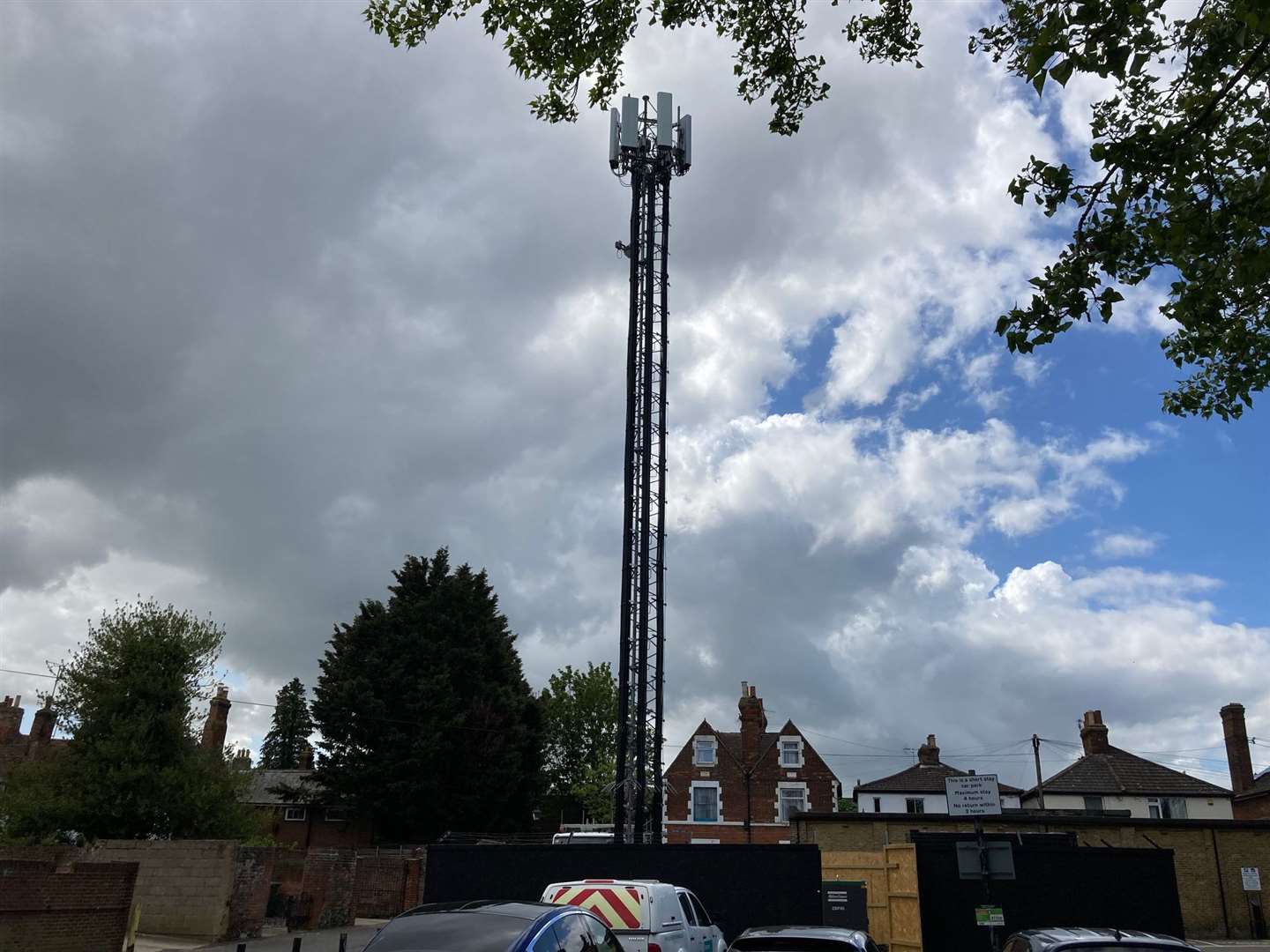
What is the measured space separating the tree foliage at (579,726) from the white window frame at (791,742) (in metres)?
18.6

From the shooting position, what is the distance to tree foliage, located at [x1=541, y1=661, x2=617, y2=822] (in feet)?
235

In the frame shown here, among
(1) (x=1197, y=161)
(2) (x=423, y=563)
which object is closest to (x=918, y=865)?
(1) (x=1197, y=161)

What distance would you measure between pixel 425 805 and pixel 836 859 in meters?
25.6

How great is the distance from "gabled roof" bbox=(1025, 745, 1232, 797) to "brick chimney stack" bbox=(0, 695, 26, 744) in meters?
61.6

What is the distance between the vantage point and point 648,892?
12117 mm

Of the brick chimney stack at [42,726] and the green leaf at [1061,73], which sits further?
the brick chimney stack at [42,726]

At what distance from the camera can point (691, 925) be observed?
13.2 meters

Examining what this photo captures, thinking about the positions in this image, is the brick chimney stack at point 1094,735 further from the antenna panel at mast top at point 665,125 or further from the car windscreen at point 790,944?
the car windscreen at point 790,944

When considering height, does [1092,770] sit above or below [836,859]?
above

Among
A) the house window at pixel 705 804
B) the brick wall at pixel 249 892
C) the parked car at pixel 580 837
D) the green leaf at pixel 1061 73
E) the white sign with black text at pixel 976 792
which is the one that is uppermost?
the green leaf at pixel 1061 73

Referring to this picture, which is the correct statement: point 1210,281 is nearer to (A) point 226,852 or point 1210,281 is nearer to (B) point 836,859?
(B) point 836,859

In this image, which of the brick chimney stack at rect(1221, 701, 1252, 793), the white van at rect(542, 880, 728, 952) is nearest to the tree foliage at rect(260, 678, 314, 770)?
the brick chimney stack at rect(1221, 701, 1252, 793)

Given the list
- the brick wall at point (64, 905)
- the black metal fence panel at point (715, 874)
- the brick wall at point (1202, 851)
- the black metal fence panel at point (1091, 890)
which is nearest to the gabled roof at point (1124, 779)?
the brick wall at point (1202, 851)

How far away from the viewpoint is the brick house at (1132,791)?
50469 mm
